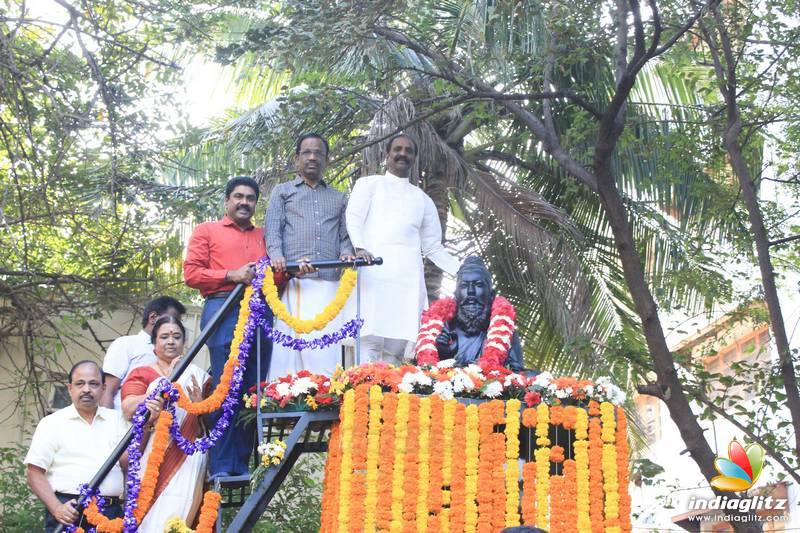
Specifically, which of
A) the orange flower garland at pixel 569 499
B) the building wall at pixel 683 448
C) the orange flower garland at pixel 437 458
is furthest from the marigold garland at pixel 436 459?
the building wall at pixel 683 448

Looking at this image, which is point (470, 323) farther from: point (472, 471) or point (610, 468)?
point (610, 468)

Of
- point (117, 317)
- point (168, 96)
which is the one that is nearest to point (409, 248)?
point (168, 96)

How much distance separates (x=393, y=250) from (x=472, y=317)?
760 millimetres

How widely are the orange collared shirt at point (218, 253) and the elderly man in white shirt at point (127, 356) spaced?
0.33 m

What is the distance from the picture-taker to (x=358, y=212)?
766 cm

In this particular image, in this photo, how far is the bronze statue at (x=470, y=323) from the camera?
24.5 feet

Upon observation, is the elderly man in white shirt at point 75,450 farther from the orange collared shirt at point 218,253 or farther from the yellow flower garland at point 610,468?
the yellow flower garland at point 610,468

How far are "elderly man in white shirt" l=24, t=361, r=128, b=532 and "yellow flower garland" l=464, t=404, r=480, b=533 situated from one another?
83.4 inches

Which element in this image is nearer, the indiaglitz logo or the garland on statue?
the garland on statue

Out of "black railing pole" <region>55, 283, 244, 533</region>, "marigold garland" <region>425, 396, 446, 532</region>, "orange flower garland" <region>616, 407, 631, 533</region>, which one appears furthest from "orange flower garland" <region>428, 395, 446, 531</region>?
"black railing pole" <region>55, 283, 244, 533</region>

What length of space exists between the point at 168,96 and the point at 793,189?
252 inches

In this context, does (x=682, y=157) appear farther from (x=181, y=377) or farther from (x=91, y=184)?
(x=91, y=184)

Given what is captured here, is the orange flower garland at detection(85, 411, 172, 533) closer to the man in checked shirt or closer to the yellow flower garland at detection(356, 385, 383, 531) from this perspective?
the man in checked shirt

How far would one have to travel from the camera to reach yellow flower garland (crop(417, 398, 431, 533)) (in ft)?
21.0
